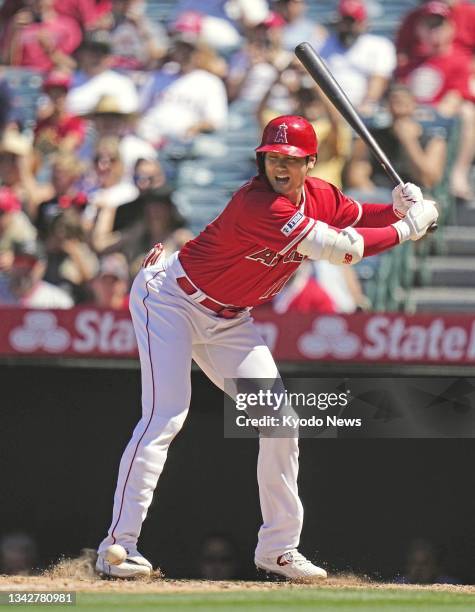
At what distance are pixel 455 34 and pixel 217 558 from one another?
485 centimetres

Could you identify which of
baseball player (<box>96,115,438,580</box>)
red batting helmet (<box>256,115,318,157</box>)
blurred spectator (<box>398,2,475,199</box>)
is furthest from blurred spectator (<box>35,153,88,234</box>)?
red batting helmet (<box>256,115,318,157</box>)

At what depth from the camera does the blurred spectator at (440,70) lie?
27.2 feet

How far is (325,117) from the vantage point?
26.7 ft

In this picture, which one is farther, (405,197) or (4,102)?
(4,102)

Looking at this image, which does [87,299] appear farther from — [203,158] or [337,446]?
[337,446]

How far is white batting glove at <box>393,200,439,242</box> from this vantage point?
4.42m

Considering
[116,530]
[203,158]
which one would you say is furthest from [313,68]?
[203,158]

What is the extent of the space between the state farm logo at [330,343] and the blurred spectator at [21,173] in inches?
138

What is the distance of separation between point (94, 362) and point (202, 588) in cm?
142

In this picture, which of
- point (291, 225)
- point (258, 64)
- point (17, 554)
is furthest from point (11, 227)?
point (291, 225)

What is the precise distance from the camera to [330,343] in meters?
5.38

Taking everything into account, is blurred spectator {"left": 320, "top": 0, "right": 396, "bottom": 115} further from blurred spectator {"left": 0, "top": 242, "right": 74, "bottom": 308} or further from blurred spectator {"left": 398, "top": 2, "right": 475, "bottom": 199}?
blurred spectator {"left": 0, "top": 242, "right": 74, "bottom": 308}

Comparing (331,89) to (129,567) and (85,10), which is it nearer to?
(129,567)

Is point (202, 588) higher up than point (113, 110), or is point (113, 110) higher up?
point (113, 110)
